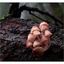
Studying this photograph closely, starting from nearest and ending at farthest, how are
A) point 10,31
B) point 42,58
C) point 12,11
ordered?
point 42,58, point 10,31, point 12,11

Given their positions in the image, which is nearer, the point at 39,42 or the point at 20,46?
the point at 39,42

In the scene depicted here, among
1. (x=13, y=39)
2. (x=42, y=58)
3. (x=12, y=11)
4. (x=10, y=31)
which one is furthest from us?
(x=12, y=11)

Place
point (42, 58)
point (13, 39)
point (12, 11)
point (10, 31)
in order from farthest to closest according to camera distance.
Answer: point (12, 11), point (10, 31), point (13, 39), point (42, 58)

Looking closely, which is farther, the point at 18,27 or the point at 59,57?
the point at 18,27

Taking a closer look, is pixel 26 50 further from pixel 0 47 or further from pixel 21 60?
pixel 0 47

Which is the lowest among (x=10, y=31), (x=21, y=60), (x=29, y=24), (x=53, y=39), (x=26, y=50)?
(x=21, y=60)

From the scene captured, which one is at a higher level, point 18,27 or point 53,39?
point 18,27

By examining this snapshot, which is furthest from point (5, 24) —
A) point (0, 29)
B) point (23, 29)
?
point (23, 29)

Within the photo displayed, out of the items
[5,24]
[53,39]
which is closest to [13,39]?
[5,24]

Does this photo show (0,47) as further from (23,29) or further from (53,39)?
(53,39)
